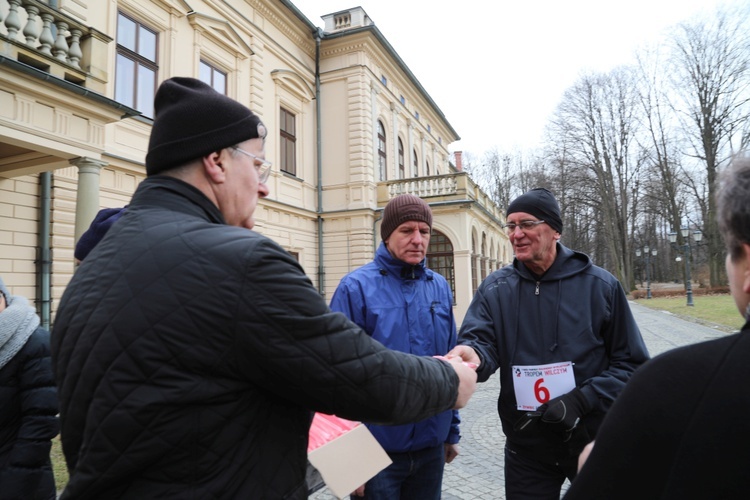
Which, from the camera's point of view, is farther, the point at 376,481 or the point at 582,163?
the point at 582,163

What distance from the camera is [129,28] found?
31.8 ft

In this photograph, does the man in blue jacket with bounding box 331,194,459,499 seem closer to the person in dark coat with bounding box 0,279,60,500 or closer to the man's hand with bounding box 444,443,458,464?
the man's hand with bounding box 444,443,458,464

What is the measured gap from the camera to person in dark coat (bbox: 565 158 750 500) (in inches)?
33.9

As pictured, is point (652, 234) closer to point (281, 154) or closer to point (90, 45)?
point (281, 154)

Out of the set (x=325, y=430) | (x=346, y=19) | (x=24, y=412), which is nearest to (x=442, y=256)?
(x=346, y=19)

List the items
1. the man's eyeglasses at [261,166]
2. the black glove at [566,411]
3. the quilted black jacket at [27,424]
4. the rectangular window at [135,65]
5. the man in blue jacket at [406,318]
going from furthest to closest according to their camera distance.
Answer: the rectangular window at [135,65]
the man in blue jacket at [406,318]
the quilted black jacket at [27,424]
the black glove at [566,411]
the man's eyeglasses at [261,166]

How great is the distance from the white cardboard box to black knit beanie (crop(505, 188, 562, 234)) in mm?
1669

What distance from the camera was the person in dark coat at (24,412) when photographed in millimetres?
2424

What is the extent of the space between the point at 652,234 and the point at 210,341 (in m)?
61.4

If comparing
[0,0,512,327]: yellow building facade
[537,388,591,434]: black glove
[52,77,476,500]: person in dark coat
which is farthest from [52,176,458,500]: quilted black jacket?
[0,0,512,327]: yellow building facade

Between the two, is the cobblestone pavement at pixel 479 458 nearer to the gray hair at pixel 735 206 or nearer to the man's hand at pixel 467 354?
the man's hand at pixel 467 354

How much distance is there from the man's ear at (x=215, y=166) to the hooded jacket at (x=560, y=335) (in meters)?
1.68

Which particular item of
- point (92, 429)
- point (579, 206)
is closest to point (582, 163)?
point (579, 206)

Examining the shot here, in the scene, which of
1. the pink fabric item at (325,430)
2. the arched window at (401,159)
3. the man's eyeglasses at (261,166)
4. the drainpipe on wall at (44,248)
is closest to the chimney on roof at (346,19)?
the arched window at (401,159)
